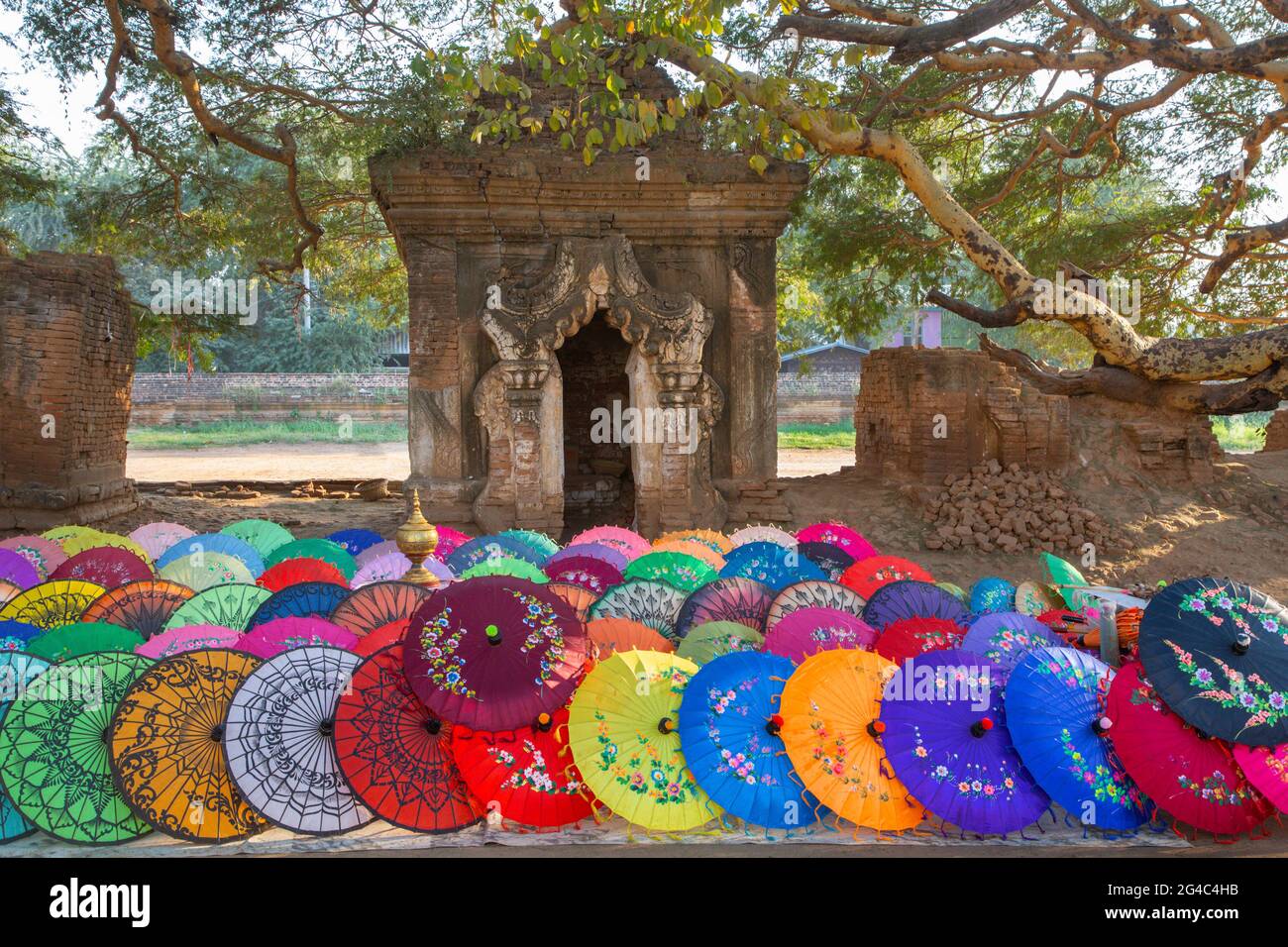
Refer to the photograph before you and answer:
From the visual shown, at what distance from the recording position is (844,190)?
14.1 meters

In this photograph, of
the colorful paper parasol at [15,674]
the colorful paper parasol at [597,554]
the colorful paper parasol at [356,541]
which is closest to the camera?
the colorful paper parasol at [15,674]

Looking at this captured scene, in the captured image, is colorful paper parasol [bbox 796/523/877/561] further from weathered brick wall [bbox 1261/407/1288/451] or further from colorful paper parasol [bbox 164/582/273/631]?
weathered brick wall [bbox 1261/407/1288/451]

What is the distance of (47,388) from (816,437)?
752 inches

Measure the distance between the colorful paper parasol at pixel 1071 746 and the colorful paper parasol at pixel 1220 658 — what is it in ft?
0.82

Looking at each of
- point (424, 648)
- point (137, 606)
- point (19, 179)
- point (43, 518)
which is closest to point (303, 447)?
point (19, 179)

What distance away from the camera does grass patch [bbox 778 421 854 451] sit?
2406cm

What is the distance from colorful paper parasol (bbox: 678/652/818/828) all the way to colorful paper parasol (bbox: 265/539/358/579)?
111 inches

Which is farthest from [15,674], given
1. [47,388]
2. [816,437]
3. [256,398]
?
Result: [256,398]

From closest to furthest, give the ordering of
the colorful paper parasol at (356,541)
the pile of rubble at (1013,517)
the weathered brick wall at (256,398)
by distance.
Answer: the colorful paper parasol at (356,541)
the pile of rubble at (1013,517)
the weathered brick wall at (256,398)

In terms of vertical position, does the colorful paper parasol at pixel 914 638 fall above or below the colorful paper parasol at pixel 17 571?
below

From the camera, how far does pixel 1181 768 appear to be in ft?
11.1

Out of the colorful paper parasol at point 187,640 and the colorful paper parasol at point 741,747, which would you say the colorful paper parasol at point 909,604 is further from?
the colorful paper parasol at point 187,640

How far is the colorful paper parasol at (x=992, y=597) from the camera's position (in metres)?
4.96

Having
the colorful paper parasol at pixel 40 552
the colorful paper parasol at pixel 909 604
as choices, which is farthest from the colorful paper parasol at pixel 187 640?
the colorful paper parasol at pixel 909 604
